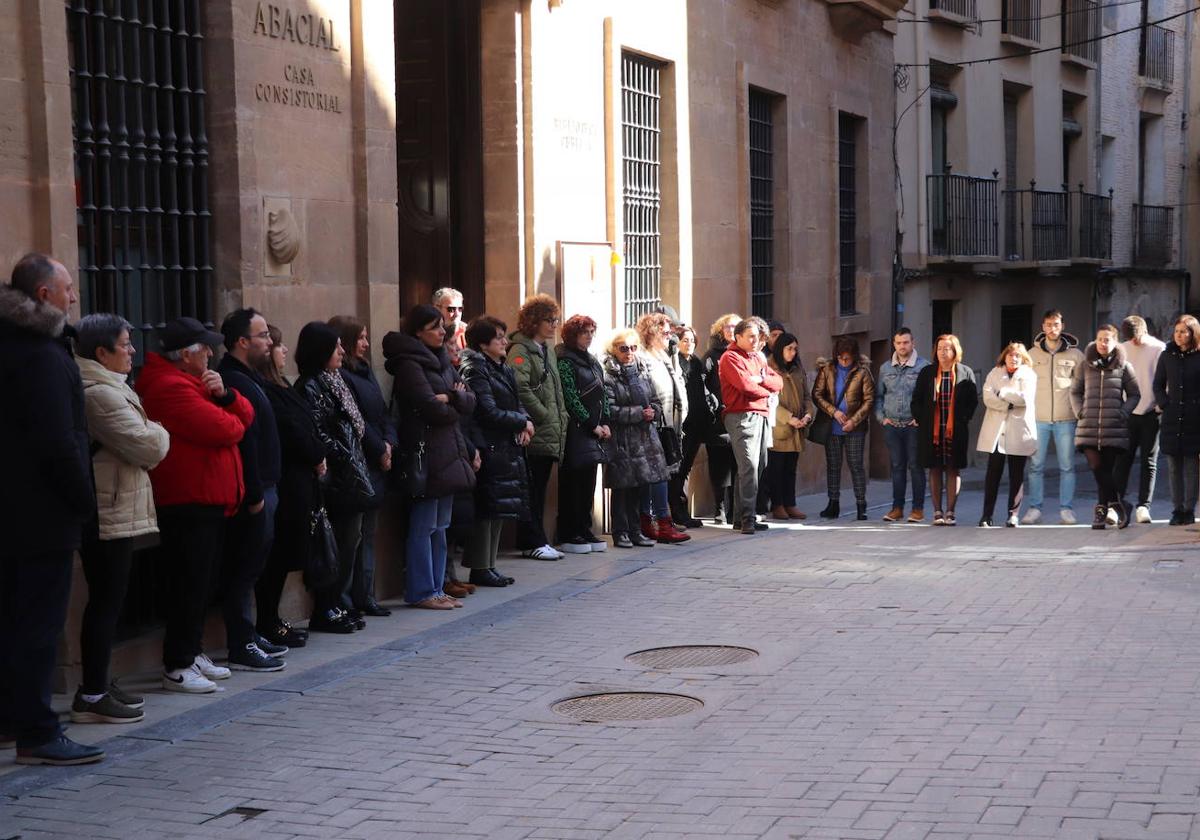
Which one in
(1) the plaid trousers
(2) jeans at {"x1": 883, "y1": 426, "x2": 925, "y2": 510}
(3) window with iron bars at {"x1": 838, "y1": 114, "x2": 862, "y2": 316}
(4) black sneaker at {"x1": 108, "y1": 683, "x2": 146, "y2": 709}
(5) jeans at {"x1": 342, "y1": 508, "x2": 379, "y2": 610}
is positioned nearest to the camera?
(4) black sneaker at {"x1": 108, "y1": 683, "x2": 146, "y2": 709}

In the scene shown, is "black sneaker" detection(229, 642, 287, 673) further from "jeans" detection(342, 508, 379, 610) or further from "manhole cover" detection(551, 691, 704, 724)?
"manhole cover" detection(551, 691, 704, 724)

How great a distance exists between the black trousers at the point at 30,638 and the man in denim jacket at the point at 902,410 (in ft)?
32.2

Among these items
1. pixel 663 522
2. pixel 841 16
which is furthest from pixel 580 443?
→ pixel 841 16

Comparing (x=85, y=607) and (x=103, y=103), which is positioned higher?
(x=103, y=103)

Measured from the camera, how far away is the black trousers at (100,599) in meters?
7.39

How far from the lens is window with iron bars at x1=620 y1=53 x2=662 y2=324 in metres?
15.4

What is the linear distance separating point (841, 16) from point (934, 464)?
23.2ft

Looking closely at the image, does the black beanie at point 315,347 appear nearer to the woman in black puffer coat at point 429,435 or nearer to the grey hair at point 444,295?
the woman in black puffer coat at point 429,435

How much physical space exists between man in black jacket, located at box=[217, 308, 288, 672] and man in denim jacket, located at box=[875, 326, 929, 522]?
26.2 feet

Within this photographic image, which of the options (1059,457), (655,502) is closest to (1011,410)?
(1059,457)

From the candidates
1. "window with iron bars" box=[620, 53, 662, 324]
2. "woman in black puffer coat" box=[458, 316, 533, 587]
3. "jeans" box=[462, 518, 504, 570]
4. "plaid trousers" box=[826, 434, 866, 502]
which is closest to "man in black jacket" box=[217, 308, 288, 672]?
"woman in black puffer coat" box=[458, 316, 533, 587]

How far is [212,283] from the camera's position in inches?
386

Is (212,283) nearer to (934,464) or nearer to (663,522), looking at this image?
(663,522)

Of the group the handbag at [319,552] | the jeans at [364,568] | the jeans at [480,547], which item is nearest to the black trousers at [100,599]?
the handbag at [319,552]
